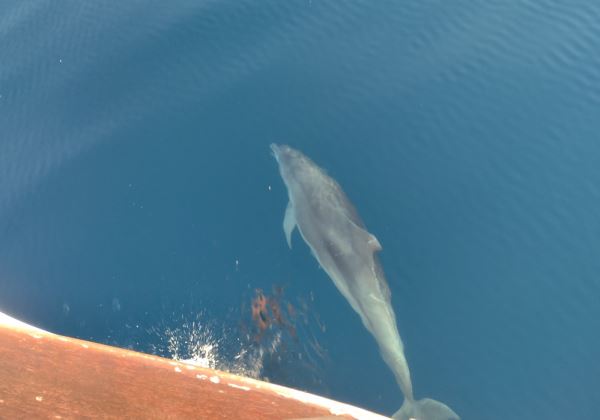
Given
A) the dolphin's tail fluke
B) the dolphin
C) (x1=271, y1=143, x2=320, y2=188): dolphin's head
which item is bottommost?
the dolphin's tail fluke

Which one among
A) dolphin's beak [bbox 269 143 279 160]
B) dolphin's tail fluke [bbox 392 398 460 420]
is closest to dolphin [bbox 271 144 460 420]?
dolphin's tail fluke [bbox 392 398 460 420]

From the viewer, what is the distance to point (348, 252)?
40.4ft

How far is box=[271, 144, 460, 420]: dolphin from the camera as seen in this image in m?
10.9

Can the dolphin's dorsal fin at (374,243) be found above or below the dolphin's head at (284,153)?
below

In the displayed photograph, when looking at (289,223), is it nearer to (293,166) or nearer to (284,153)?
(293,166)

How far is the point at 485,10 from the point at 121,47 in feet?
35.4

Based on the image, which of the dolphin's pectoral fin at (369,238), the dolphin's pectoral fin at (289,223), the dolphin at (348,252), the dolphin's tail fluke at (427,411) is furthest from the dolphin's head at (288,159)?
the dolphin's tail fluke at (427,411)

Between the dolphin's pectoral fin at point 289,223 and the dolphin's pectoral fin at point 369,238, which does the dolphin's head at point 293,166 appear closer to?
the dolphin's pectoral fin at point 289,223

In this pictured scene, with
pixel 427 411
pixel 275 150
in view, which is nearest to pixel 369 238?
pixel 427 411

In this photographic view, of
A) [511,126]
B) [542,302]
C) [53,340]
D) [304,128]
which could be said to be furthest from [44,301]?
[511,126]

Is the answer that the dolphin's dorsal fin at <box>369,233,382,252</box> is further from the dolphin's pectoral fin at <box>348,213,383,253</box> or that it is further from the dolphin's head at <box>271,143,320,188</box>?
the dolphin's head at <box>271,143,320,188</box>

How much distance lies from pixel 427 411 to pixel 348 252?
348 centimetres

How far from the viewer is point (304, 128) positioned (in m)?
15.6

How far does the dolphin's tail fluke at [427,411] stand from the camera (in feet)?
33.8
